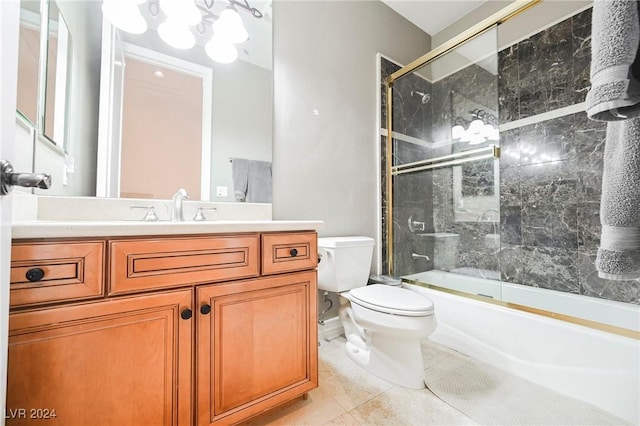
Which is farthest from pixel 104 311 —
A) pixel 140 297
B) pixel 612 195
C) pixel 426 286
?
pixel 426 286

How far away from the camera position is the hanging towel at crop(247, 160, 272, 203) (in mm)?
1543

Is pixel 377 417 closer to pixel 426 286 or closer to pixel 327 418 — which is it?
pixel 327 418

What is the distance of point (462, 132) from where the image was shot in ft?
7.05

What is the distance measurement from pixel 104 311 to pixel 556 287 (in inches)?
98.7

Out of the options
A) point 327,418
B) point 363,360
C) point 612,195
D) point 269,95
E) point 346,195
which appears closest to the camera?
point 612,195

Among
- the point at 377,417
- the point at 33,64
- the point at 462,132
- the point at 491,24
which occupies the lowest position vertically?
the point at 377,417

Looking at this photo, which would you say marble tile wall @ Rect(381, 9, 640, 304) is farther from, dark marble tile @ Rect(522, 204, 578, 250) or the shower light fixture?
the shower light fixture

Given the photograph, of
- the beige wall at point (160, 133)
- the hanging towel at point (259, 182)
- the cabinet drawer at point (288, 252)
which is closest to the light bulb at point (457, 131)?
the hanging towel at point (259, 182)

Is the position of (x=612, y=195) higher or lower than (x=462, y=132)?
lower

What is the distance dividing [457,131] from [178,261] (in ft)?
7.39

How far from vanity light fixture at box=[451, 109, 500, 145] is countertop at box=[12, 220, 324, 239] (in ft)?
5.77

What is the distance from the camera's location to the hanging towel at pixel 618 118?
1.49 ft

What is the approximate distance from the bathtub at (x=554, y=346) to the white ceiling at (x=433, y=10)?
90.7 inches

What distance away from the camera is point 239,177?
1508mm
